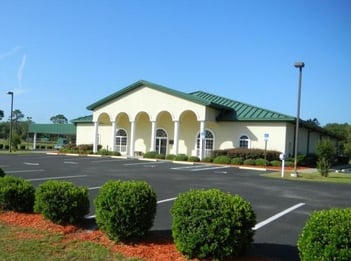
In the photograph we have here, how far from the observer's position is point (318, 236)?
4.57 meters

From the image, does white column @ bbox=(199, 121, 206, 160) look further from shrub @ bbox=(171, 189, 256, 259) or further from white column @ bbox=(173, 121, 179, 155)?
shrub @ bbox=(171, 189, 256, 259)

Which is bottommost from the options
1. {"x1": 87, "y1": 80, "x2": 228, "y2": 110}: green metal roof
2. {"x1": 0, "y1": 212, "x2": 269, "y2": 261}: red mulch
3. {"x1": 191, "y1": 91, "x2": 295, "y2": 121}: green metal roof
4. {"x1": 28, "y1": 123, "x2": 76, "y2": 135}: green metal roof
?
{"x1": 0, "y1": 212, "x2": 269, "y2": 261}: red mulch

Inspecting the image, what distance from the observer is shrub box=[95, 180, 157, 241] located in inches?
235

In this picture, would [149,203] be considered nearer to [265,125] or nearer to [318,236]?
[318,236]

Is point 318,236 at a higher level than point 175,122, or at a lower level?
lower

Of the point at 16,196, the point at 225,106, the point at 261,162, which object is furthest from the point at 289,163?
the point at 16,196

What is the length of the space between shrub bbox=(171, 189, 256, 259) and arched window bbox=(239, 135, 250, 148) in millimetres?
28855

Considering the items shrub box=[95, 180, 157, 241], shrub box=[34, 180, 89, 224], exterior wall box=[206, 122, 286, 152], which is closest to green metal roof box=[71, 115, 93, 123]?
exterior wall box=[206, 122, 286, 152]

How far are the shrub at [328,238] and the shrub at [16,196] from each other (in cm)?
532

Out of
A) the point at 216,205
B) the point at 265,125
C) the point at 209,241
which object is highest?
the point at 265,125

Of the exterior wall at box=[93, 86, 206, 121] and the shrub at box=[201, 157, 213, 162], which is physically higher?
the exterior wall at box=[93, 86, 206, 121]

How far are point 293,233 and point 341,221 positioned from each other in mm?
3057

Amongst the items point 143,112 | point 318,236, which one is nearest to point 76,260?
point 318,236

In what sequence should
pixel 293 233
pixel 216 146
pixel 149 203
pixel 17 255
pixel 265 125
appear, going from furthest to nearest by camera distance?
pixel 216 146
pixel 265 125
pixel 293 233
pixel 149 203
pixel 17 255
